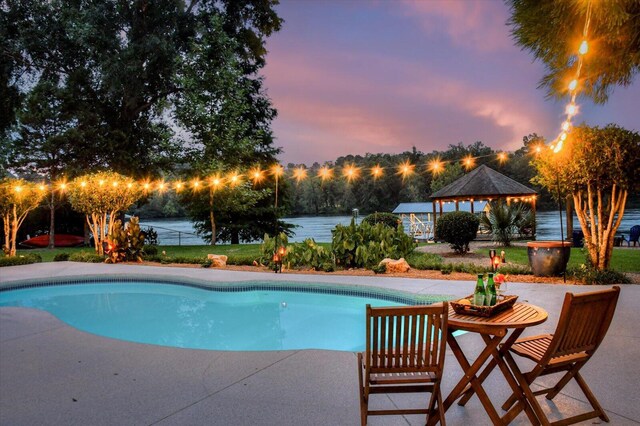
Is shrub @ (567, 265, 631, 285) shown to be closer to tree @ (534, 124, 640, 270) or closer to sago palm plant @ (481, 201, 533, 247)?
tree @ (534, 124, 640, 270)

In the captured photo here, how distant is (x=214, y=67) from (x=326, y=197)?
38154 mm

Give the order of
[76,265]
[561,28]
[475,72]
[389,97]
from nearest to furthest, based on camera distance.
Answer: [561,28], [76,265], [475,72], [389,97]

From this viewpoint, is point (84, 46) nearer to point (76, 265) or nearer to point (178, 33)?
point (178, 33)

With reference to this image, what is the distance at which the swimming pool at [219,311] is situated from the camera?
20.7ft

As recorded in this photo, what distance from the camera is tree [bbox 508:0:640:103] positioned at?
18.0 feet

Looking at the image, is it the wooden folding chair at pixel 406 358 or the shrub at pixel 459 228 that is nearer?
the wooden folding chair at pixel 406 358

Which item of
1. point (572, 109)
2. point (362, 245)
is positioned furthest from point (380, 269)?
point (572, 109)

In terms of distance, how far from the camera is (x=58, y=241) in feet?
67.7

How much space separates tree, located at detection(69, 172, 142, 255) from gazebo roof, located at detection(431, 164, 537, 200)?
14.1 m

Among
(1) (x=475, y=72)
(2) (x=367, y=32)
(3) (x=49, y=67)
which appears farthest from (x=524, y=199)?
(3) (x=49, y=67)

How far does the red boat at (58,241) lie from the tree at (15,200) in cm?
741

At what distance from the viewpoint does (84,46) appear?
17984 millimetres

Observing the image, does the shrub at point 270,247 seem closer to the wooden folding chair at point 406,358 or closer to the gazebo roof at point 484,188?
the wooden folding chair at point 406,358

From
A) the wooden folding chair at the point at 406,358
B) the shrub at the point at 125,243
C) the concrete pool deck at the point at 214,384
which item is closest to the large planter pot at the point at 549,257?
the concrete pool deck at the point at 214,384
